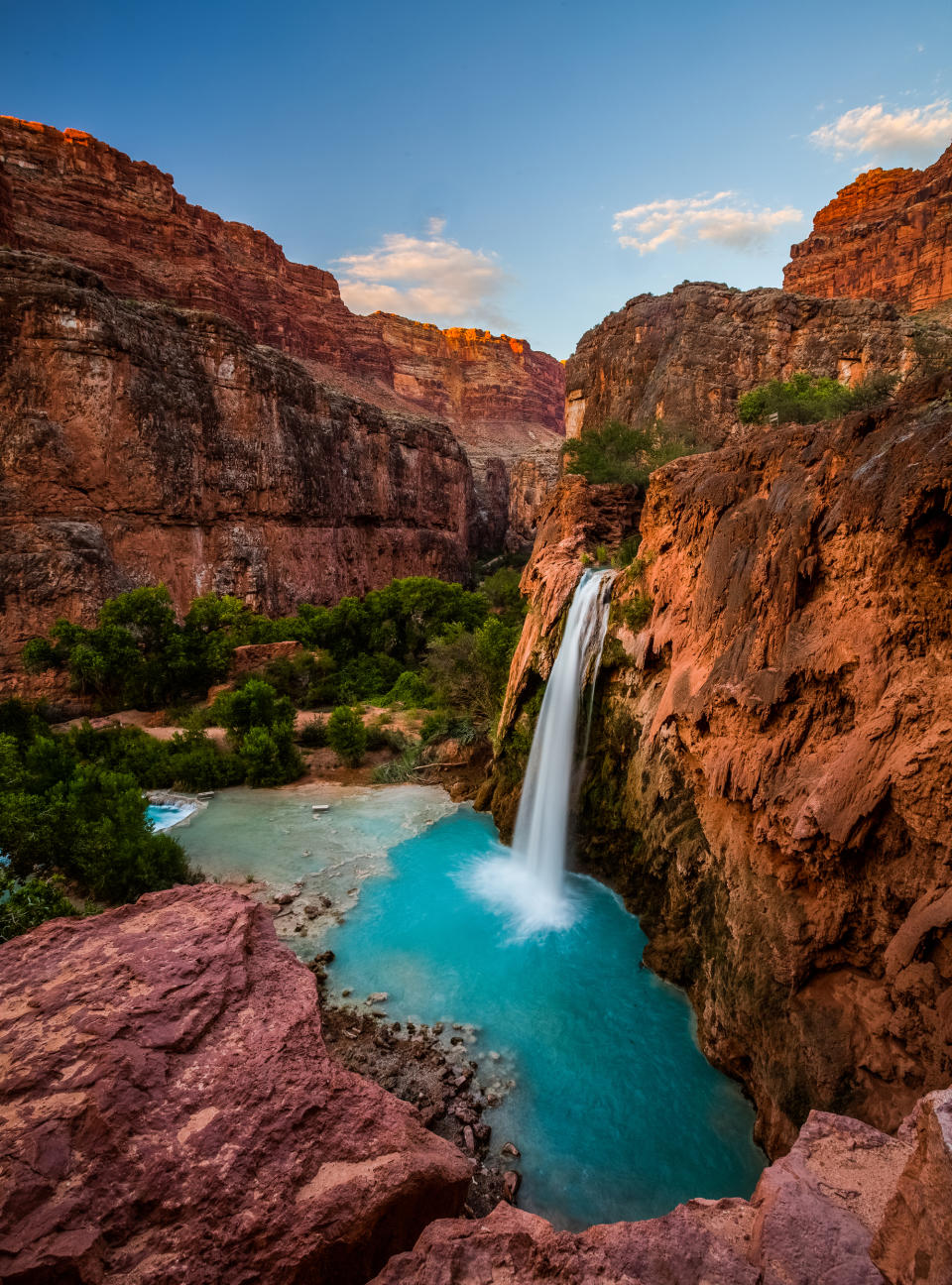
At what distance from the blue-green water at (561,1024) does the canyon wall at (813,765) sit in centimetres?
54

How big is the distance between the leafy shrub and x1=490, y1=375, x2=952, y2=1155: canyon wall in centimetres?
1031

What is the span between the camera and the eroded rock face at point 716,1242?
2.62 m

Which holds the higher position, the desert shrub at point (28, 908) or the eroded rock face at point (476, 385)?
the eroded rock face at point (476, 385)

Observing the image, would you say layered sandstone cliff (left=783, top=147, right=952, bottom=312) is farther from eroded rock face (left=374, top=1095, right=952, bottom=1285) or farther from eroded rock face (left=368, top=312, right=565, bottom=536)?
eroded rock face (left=374, top=1095, right=952, bottom=1285)

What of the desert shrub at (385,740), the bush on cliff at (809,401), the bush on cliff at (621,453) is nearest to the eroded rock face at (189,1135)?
the bush on cliff at (809,401)

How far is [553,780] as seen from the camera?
12.2 metres

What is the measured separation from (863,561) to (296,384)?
40.3 m

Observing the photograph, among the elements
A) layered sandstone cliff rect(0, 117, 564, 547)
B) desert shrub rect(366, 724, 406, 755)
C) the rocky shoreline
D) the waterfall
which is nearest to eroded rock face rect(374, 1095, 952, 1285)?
the rocky shoreline

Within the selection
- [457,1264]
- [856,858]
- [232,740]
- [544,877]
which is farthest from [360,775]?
[457,1264]

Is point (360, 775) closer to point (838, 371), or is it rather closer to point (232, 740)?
point (232, 740)

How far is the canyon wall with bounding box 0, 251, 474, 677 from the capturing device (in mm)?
25406

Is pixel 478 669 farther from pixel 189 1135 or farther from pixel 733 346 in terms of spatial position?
pixel 733 346

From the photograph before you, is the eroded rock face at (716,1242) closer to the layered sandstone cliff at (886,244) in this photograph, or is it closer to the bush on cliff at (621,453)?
the bush on cliff at (621,453)

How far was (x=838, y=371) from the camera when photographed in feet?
81.0
